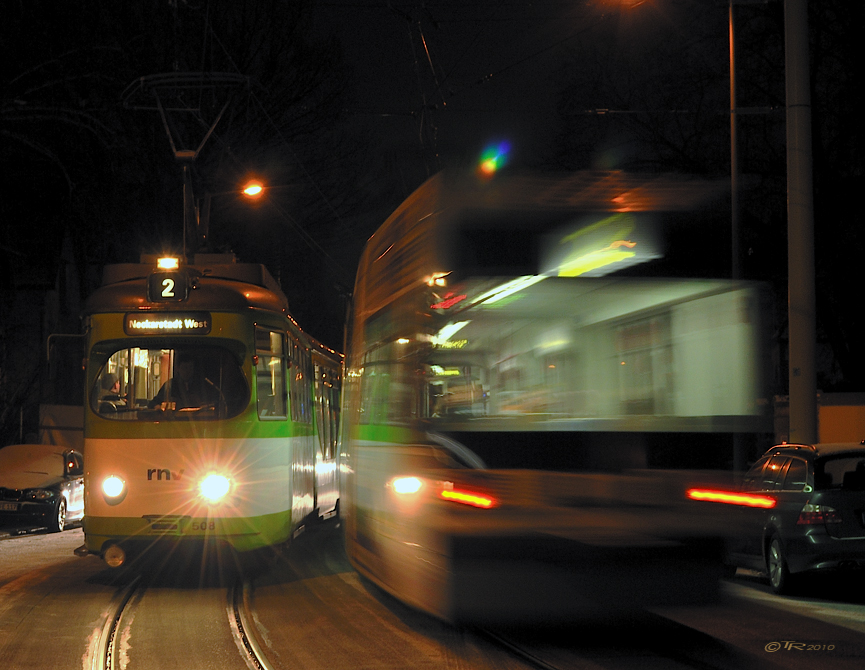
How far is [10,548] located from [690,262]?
10.6 metres

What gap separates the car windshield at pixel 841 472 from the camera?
34.0ft

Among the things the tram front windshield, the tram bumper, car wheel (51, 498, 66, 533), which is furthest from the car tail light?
car wheel (51, 498, 66, 533)

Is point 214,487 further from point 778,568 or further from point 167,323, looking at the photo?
point 778,568

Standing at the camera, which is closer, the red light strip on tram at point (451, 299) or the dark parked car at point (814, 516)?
the red light strip on tram at point (451, 299)

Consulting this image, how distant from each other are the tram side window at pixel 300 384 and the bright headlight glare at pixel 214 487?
1369mm

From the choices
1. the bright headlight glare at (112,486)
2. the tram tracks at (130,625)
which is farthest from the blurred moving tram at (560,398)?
the bright headlight glare at (112,486)

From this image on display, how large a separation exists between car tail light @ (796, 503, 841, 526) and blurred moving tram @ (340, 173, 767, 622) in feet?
10.3

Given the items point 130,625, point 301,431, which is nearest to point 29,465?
point 301,431

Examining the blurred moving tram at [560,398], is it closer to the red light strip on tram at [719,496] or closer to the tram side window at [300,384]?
the red light strip on tram at [719,496]

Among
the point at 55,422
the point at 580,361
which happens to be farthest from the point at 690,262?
the point at 55,422

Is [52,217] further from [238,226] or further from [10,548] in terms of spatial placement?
[10,548]

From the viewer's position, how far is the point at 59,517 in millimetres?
17156

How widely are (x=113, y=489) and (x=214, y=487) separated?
0.98 meters

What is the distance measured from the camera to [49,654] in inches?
291
